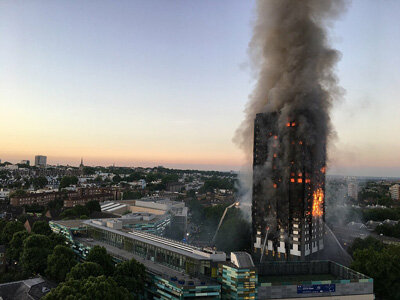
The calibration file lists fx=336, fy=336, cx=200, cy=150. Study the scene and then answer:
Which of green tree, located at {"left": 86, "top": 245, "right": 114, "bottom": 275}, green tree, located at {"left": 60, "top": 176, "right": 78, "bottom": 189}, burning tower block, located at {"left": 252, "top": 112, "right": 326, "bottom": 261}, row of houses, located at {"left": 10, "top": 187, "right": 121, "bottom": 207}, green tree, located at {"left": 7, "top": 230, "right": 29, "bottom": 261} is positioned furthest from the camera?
green tree, located at {"left": 60, "top": 176, "right": 78, "bottom": 189}

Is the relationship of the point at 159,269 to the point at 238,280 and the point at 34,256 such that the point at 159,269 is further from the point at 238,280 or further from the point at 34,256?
the point at 34,256

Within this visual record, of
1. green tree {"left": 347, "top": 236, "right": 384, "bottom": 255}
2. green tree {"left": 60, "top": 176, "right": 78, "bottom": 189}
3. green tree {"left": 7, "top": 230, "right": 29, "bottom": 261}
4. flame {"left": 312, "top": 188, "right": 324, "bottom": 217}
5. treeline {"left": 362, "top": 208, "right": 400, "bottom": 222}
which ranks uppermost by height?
flame {"left": 312, "top": 188, "right": 324, "bottom": 217}

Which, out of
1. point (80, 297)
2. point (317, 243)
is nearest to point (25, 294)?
point (80, 297)

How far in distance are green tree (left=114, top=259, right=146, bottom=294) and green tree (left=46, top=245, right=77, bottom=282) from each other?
8.51m

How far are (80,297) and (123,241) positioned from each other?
66.4 ft

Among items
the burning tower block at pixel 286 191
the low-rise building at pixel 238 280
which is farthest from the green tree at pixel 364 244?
the low-rise building at pixel 238 280

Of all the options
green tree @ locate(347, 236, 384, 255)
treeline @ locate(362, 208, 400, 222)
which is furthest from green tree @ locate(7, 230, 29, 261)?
treeline @ locate(362, 208, 400, 222)

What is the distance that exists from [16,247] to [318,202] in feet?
159

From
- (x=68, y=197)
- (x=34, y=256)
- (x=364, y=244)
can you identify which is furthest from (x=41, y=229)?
(x=68, y=197)

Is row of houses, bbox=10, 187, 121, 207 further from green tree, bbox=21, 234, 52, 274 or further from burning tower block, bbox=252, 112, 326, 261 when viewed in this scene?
burning tower block, bbox=252, 112, 326, 261

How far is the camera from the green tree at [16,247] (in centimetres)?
4953

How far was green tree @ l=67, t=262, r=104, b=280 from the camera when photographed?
34031 mm

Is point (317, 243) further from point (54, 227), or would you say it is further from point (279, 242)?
point (54, 227)

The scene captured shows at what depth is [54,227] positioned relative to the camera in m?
60.8
